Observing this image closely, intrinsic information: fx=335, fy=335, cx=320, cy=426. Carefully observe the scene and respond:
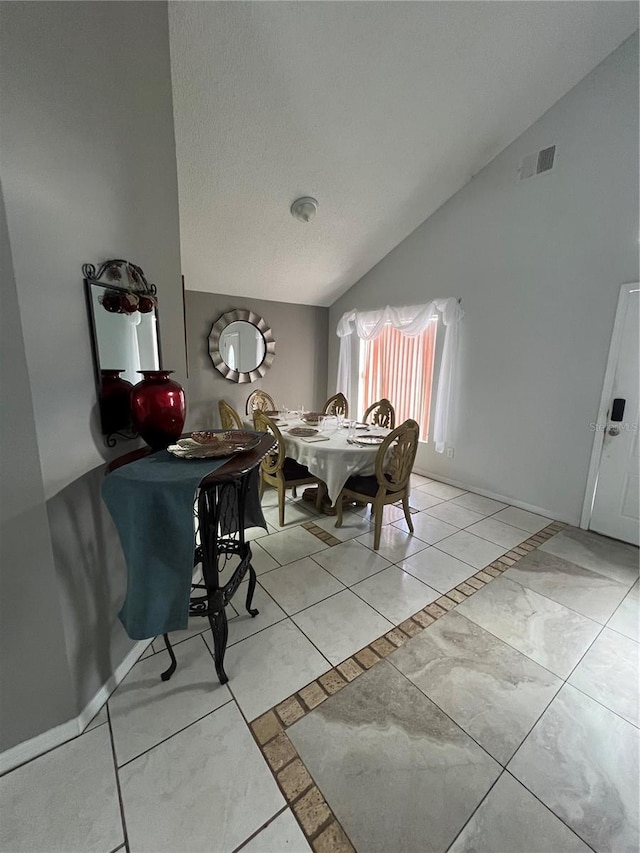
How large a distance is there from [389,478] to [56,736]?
220 centimetres

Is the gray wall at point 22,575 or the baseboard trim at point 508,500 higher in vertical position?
the gray wall at point 22,575

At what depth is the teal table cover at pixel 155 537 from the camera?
1.13 metres

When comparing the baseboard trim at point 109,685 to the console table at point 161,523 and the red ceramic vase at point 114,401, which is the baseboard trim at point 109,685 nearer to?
the console table at point 161,523

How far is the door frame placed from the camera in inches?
99.6

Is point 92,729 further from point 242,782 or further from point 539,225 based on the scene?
point 539,225

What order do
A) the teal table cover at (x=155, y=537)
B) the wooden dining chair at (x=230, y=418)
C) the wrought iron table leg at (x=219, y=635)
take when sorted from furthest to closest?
the wooden dining chair at (x=230, y=418), the wrought iron table leg at (x=219, y=635), the teal table cover at (x=155, y=537)

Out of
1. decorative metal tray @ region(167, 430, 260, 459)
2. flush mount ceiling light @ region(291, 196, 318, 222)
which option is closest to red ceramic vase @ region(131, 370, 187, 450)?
decorative metal tray @ region(167, 430, 260, 459)

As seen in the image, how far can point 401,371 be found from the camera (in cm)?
439

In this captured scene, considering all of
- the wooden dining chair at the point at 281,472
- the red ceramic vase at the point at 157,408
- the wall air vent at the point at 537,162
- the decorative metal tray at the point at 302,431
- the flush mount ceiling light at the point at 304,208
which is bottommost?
the wooden dining chair at the point at 281,472

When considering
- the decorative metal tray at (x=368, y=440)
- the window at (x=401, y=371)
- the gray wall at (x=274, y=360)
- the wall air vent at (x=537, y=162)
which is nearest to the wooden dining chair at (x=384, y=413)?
the window at (x=401, y=371)

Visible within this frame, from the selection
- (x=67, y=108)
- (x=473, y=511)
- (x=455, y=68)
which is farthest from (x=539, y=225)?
(x=67, y=108)

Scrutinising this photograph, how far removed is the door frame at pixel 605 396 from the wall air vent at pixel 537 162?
1219mm

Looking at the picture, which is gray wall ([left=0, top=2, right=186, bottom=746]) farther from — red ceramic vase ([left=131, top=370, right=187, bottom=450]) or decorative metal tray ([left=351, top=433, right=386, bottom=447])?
decorative metal tray ([left=351, top=433, right=386, bottom=447])

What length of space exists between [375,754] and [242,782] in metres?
0.47
